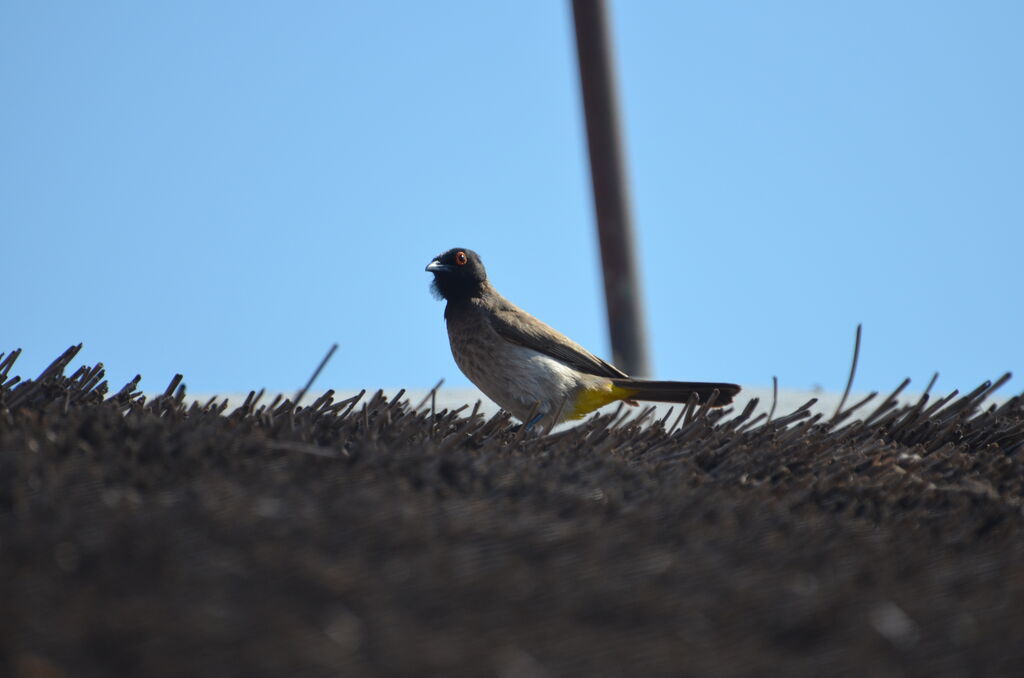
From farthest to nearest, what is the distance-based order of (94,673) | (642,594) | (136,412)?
(136,412)
(642,594)
(94,673)

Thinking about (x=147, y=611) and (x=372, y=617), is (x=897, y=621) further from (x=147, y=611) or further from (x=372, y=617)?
(x=147, y=611)

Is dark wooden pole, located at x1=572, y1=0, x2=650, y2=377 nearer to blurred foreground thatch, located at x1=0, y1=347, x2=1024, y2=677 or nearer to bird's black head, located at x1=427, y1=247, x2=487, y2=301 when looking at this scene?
bird's black head, located at x1=427, y1=247, x2=487, y2=301

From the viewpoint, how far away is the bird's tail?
557 cm

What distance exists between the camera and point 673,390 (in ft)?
20.0

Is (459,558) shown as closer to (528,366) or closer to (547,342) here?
(528,366)

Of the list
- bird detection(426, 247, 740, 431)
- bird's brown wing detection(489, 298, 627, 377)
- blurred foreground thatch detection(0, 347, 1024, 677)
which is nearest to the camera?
blurred foreground thatch detection(0, 347, 1024, 677)

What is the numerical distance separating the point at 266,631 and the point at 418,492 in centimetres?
81

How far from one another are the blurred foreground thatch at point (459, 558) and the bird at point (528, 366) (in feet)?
10.7

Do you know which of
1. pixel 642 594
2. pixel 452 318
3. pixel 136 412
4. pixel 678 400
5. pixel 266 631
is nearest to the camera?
pixel 266 631

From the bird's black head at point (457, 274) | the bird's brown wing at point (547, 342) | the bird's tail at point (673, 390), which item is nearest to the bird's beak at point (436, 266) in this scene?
the bird's black head at point (457, 274)

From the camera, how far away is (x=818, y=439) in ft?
11.4

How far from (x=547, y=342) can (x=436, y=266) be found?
37.6 inches

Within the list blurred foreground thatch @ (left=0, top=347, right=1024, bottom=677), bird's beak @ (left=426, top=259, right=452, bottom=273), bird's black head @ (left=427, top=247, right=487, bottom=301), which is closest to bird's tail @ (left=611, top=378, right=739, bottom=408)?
bird's black head @ (left=427, top=247, right=487, bottom=301)

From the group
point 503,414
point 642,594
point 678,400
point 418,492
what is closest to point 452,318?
point 678,400
